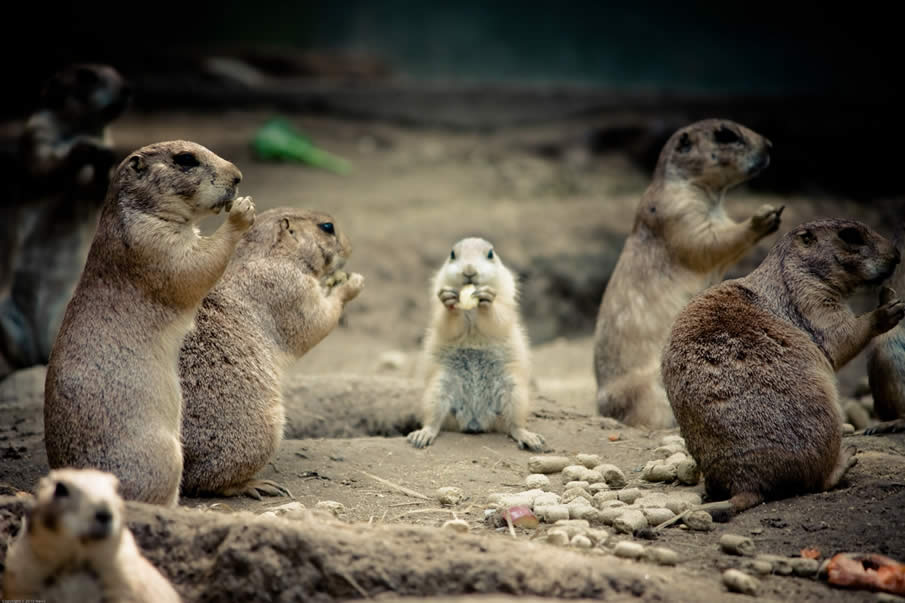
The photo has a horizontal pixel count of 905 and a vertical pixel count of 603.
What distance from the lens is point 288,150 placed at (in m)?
14.9

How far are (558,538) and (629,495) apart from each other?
3.18ft

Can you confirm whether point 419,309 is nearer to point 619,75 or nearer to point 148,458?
point 148,458

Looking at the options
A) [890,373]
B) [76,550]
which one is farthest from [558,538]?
[890,373]

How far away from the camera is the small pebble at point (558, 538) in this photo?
453cm

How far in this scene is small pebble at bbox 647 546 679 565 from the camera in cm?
434

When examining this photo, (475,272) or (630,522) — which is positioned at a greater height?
(475,272)

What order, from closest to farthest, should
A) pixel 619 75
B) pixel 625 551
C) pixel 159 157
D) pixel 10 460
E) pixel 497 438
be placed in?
1. pixel 625 551
2. pixel 159 157
3. pixel 10 460
4. pixel 497 438
5. pixel 619 75

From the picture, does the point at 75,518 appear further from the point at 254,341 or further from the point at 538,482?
the point at 538,482

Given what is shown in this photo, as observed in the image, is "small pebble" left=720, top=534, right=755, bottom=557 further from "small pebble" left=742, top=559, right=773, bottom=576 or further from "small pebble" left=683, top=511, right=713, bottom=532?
"small pebble" left=683, top=511, right=713, bottom=532

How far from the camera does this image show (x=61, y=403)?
4688mm

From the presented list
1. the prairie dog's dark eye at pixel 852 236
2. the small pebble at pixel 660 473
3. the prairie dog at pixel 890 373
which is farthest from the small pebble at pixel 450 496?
the prairie dog at pixel 890 373

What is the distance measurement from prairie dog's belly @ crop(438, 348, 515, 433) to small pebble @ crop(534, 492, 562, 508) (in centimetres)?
Result: 173

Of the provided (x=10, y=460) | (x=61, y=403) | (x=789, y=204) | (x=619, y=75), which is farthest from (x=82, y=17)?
(x=61, y=403)

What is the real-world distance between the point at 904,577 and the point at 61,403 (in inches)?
154
